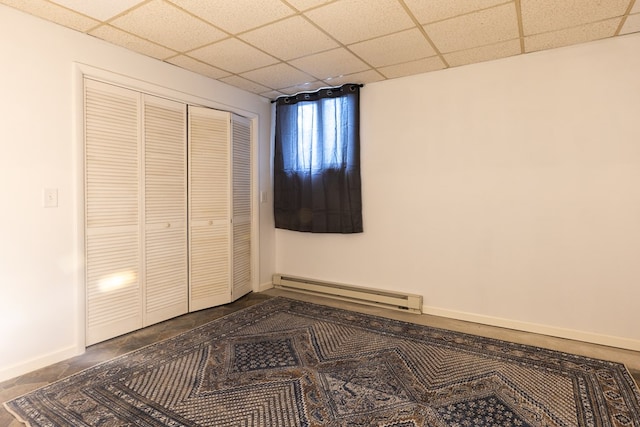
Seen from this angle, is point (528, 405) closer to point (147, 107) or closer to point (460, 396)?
point (460, 396)

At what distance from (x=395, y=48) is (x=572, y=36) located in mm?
1314

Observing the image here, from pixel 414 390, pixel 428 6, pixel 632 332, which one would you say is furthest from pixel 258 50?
pixel 632 332

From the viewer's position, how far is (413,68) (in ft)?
11.0

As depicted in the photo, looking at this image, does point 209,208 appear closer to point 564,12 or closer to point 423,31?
point 423,31

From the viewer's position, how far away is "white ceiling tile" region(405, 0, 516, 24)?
223cm

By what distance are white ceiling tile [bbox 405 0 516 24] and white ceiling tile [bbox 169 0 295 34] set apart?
2.67 feet

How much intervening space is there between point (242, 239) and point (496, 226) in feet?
8.69

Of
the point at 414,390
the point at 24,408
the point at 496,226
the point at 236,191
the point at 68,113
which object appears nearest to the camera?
the point at 24,408

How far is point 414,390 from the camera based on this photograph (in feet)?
7.06

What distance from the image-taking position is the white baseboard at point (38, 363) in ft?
7.52

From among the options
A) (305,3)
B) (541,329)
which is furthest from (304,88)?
(541,329)

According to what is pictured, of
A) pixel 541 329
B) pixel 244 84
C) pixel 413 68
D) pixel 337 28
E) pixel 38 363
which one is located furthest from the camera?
pixel 244 84

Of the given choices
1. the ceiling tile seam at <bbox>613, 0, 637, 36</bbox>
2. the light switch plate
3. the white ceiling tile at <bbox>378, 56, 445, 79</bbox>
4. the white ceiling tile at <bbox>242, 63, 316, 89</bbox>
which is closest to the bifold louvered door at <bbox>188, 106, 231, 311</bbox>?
the white ceiling tile at <bbox>242, 63, 316, 89</bbox>

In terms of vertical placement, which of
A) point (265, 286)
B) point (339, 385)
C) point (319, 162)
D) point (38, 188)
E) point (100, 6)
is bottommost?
point (339, 385)
